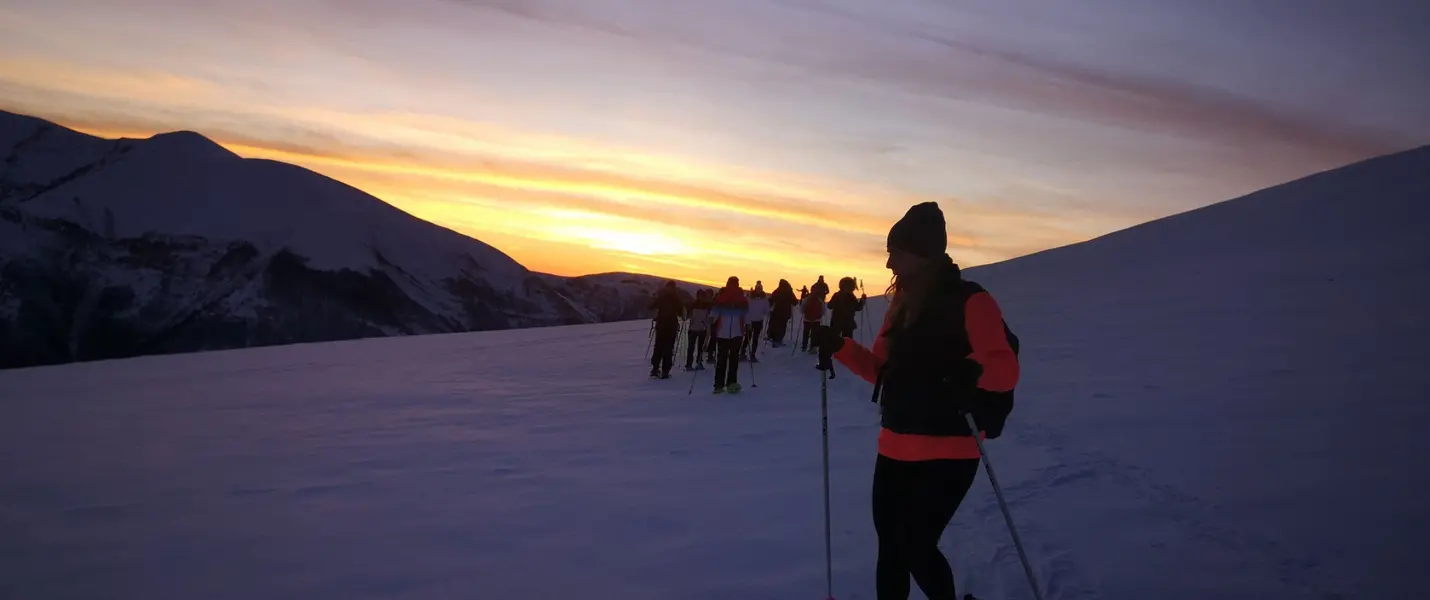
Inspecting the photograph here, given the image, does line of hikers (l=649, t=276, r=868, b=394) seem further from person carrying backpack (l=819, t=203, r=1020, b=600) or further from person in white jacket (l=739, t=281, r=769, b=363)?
person carrying backpack (l=819, t=203, r=1020, b=600)

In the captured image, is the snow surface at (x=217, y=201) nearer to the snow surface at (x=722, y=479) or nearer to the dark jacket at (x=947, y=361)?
the snow surface at (x=722, y=479)

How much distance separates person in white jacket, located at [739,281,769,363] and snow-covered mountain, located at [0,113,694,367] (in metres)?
63.1

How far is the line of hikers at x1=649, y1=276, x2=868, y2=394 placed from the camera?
13320 mm

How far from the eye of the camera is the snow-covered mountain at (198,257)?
202ft

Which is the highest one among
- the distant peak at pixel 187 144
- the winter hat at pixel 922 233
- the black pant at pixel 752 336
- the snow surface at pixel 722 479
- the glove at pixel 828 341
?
the distant peak at pixel 187 144

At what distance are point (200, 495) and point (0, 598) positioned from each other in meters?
2.14

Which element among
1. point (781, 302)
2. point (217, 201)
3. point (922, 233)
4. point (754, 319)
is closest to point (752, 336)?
point (754, 319)

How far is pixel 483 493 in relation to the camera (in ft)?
20.8

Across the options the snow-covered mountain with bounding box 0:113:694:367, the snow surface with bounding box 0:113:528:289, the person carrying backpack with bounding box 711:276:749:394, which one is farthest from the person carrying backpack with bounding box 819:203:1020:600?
the snow surface with bounding box 0:113:528:289

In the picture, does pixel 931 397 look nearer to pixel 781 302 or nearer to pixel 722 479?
pixel 722 479

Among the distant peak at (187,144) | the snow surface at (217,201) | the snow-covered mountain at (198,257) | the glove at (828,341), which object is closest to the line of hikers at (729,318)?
the glove at (828,341)

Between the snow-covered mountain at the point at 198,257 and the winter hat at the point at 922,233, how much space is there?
75910mm

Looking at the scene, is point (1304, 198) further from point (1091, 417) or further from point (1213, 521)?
point (1213, 521)

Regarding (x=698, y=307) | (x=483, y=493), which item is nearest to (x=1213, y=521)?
(x=483, y=493)
